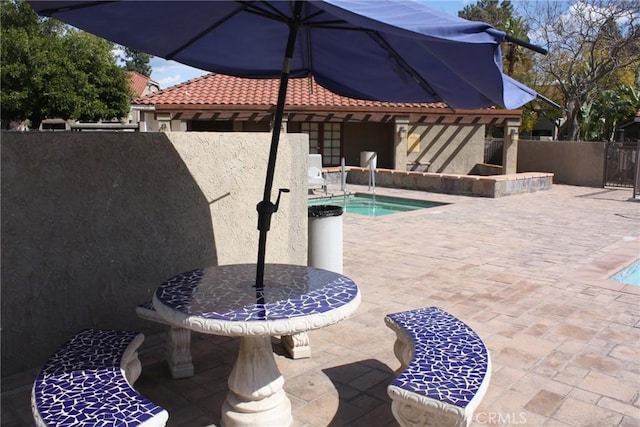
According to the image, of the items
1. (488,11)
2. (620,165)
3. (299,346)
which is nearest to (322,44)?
(299,346)

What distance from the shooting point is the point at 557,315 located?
500 centimetres

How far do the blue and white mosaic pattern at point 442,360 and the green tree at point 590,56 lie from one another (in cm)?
2390

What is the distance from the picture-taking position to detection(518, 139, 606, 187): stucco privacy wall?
18.5 metres

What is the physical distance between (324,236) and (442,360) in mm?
2640

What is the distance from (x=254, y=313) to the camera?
2.65m

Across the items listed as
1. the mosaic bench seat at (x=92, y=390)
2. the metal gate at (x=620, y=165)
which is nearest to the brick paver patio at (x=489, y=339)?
the mosaic bench seat at (x=92, y=390)

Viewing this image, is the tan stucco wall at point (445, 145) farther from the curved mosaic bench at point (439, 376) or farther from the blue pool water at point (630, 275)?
the curved mosaic bench at point (439, 376)

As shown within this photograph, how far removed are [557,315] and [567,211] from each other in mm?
8175

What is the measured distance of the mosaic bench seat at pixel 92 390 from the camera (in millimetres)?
2188

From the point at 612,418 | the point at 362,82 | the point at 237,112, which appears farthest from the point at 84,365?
the point at 237,112

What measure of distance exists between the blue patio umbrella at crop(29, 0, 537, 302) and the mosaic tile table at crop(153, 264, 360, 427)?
0.27m

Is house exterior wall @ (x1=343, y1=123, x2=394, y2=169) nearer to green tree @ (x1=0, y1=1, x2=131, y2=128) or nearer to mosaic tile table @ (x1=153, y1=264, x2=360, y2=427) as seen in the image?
green tree @ (x1=0, y1=1, x2=131, y2=128)

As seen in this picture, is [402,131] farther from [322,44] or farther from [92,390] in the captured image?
[92,390]

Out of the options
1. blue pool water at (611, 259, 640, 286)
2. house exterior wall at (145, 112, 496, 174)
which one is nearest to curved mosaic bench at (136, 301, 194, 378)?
blue pool water at (611, 259, 640, 286)
